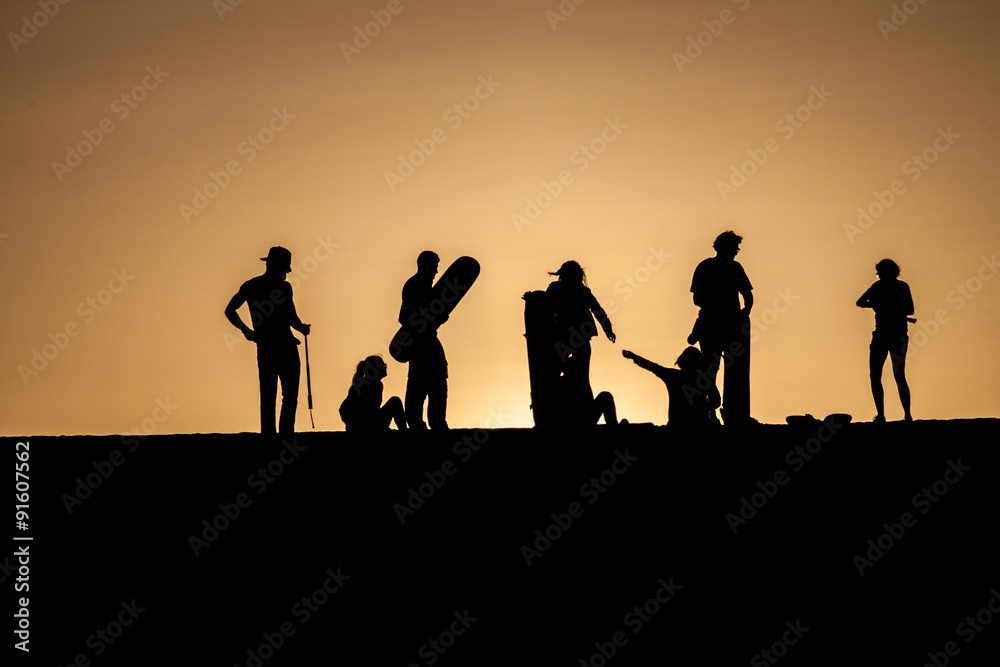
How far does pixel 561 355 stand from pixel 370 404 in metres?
1.85

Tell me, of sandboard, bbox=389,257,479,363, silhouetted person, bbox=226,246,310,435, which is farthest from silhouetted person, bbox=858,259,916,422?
silhouetted person, bbox=226,246,310,435

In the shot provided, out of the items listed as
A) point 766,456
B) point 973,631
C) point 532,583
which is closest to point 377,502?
point 532,583

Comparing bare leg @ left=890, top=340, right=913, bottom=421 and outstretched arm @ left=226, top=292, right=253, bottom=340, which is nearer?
outstretched arm @ left=226, top=292, right=253, bottom=340

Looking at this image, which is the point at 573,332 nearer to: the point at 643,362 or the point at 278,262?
the point at 643,362

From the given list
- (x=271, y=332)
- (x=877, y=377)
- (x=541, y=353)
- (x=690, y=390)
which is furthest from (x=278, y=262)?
(x=877, y=377)

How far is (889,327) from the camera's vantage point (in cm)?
1231

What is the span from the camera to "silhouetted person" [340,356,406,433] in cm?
1109

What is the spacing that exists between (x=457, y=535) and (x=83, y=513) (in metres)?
2.96

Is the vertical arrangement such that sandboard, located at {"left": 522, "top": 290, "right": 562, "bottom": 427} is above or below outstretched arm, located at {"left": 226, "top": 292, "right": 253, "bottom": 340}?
above

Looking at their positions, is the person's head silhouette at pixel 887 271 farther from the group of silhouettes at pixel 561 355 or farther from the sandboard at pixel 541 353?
the sandboard at pixel 541 353

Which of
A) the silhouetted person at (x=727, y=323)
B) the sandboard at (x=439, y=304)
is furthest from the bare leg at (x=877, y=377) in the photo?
the sandboard at (x=439, y=304)

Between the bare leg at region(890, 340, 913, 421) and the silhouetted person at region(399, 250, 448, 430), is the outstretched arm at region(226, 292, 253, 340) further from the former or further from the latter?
the bare leg at region(890, 340, 913, 421)

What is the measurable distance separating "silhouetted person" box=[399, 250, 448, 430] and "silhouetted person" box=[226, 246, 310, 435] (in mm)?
1034

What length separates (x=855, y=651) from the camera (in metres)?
9.82
